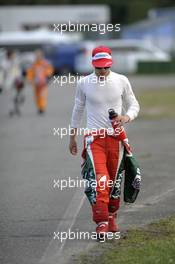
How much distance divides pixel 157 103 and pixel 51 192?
17867 mm

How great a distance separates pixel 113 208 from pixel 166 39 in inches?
2425

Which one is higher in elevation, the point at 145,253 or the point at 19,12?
the point at 145,253

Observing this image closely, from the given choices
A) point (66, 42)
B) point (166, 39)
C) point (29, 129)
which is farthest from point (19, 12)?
point (29, 129)

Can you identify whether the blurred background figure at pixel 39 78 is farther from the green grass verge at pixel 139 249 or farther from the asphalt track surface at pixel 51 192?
the green grass verge at pixel 139 249

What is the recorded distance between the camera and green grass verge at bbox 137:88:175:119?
86.0 feet

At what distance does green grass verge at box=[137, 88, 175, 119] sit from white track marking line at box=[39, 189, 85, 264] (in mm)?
13600

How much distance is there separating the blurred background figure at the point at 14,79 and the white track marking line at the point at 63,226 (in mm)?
15669

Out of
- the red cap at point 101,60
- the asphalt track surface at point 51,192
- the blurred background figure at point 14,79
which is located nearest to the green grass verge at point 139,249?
the asphalt track surface at point 51,192

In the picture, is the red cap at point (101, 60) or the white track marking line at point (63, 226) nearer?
the white track marking line at point (63, 226)

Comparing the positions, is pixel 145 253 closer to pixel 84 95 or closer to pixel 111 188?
pixel 111 188

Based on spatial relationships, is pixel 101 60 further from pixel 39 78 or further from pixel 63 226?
pixel 39 78

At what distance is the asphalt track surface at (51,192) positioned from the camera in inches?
357

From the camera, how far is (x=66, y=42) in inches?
2291

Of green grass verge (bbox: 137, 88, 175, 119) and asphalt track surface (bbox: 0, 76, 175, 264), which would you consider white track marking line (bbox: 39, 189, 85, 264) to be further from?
green grass verge (bbox: 137, 88, 175, 119)
